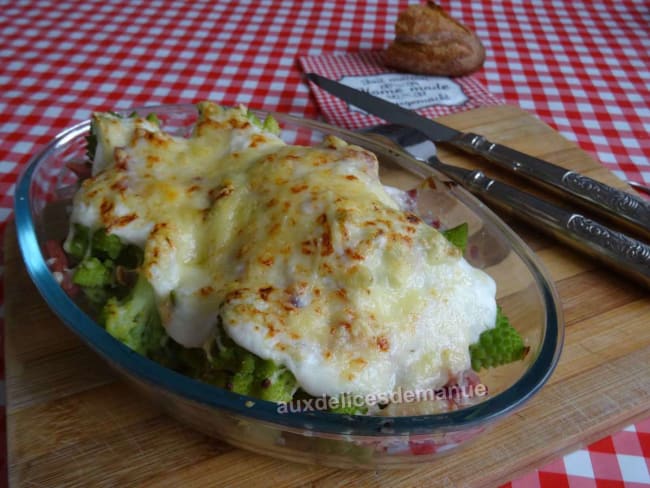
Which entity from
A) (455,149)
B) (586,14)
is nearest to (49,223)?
(455,149)

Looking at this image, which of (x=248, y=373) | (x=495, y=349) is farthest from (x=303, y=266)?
(x=495, y=349)

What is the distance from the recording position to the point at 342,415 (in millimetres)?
740

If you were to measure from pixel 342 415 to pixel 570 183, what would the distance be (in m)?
0.87

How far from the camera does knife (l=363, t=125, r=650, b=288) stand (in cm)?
118

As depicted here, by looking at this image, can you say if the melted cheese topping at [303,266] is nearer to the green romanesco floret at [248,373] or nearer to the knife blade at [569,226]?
A: the green romanesco floret at [248,373]

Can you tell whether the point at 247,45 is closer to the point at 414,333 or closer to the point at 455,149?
the point at 455,149

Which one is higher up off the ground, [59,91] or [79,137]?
[79,137]

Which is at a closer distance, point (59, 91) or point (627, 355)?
point (627, 355)

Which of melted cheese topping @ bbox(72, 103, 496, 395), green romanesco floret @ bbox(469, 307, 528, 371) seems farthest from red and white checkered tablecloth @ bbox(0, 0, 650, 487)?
green romanesco floret @ bbox(469, 307, 528, 371)

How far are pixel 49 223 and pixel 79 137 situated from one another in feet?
0.73

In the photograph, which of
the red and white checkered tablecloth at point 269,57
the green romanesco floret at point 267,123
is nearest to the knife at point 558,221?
the green romanesco floret at point 267,123

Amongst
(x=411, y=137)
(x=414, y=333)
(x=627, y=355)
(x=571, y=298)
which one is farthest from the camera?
(x=411, y=137)

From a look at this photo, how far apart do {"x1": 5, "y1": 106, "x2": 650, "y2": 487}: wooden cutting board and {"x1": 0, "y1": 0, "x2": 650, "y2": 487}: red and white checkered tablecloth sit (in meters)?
0.55

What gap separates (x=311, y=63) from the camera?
6.66ft
